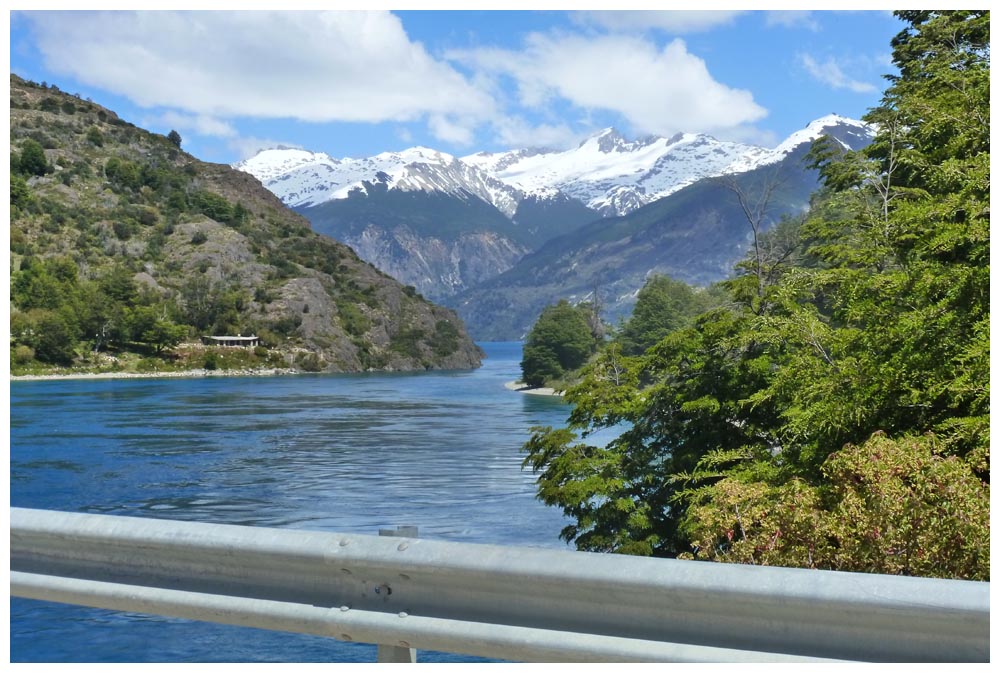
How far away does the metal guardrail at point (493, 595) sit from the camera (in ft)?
7.82

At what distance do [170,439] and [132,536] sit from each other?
47696 mm

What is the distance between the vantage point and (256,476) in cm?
3834

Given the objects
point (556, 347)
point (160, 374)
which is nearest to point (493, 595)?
point (556, 347)

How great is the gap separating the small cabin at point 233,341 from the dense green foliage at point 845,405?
10455 cm

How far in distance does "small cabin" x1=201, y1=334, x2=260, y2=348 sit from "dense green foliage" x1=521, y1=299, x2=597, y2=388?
3510 cm

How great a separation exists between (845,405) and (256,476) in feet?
99.6

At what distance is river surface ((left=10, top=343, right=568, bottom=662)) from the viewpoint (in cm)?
1652

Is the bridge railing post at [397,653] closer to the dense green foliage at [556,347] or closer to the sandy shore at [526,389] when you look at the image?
the sandy shore at [526,389]

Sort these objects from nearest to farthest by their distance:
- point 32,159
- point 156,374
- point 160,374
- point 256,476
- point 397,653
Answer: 1. point 397,653
2. point 256,476
3. point 156,374
4. point 160,374
5. point 32,159

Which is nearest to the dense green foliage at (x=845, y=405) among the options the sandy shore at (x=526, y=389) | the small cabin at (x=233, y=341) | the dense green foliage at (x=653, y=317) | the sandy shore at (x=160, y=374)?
the sandy shore at (x=526, y=389)

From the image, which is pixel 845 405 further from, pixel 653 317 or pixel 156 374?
pixel 156 374

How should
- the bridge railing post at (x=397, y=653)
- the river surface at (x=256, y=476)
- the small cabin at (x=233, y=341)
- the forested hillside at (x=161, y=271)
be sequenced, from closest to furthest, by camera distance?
the bridge railing post at (x=397, y=653) → the river surface at (x=256, y=476) → the forested hillside at (x=161, y=271) → the small cabin at (x=233, y=341)

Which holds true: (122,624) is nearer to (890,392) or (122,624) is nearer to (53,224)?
(890,392)

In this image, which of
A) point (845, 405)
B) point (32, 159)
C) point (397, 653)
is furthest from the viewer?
point (32, 159)
